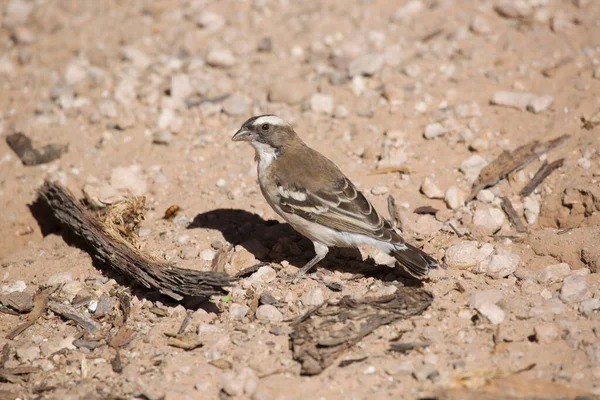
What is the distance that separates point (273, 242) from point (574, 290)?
3367 mm

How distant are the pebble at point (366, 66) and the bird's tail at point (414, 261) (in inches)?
159

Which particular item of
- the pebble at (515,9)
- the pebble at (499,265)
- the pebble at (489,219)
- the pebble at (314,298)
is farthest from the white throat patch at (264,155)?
the pebble at (515,9)

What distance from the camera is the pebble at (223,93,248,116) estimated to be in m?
9.54

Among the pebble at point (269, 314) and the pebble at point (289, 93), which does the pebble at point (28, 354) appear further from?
the pebble at point (289, 93)

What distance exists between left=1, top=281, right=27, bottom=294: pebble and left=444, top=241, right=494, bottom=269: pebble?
4.56 m

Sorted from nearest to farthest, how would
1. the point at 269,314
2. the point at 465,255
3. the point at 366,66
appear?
the point at 269,314 < the point at 465,255 < the point at 366,66

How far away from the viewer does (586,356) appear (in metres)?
5.33

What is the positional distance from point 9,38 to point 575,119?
949cm

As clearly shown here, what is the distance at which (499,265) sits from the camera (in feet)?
→ 21.7

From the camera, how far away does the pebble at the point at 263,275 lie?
272 inches

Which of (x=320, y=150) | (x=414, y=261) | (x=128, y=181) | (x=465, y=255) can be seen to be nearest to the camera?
(x=414, y=261)

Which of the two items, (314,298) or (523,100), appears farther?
(523,100)

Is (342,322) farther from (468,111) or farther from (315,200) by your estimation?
(468,111)

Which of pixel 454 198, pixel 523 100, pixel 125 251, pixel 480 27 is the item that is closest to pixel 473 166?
pixel 454 198
